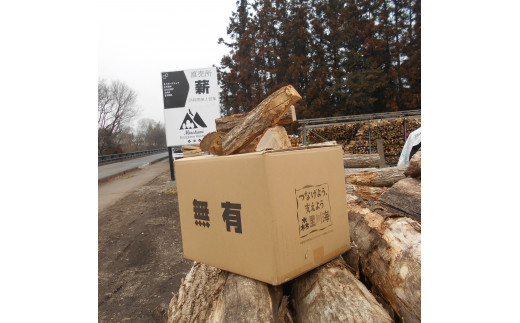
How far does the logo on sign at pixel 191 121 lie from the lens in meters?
Result: 7.21

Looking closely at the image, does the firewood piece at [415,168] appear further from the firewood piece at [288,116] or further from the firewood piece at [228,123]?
the firewood piece at [228,123]

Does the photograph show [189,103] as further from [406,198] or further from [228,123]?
[406,198]

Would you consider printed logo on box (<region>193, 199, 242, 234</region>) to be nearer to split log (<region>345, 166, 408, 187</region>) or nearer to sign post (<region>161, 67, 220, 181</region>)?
split log (<region>345, 166, 408, 187</region>)

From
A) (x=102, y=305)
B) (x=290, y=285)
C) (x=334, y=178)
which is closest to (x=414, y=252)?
(x=334, y=178)

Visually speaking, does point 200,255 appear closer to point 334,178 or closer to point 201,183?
point 201,183

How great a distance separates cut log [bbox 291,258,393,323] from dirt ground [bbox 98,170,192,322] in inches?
54.9

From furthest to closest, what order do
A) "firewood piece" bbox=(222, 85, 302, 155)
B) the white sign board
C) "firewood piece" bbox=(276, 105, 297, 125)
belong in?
the white sign board
"firewood piece" bbox=(276, 105, 297, 125)
"firewood piece" bbox=(222, 85, 302, 155)

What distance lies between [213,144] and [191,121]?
18.9ft

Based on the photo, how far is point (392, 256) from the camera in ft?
4.66

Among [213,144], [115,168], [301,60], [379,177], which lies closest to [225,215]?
[213,144]

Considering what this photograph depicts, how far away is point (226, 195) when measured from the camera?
135 cm

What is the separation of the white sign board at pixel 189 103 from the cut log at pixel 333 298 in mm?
6046

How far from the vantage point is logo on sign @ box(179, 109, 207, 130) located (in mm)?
7211


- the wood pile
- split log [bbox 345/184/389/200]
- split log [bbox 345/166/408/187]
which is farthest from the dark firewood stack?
split log [bbox 345/184/389/200]
